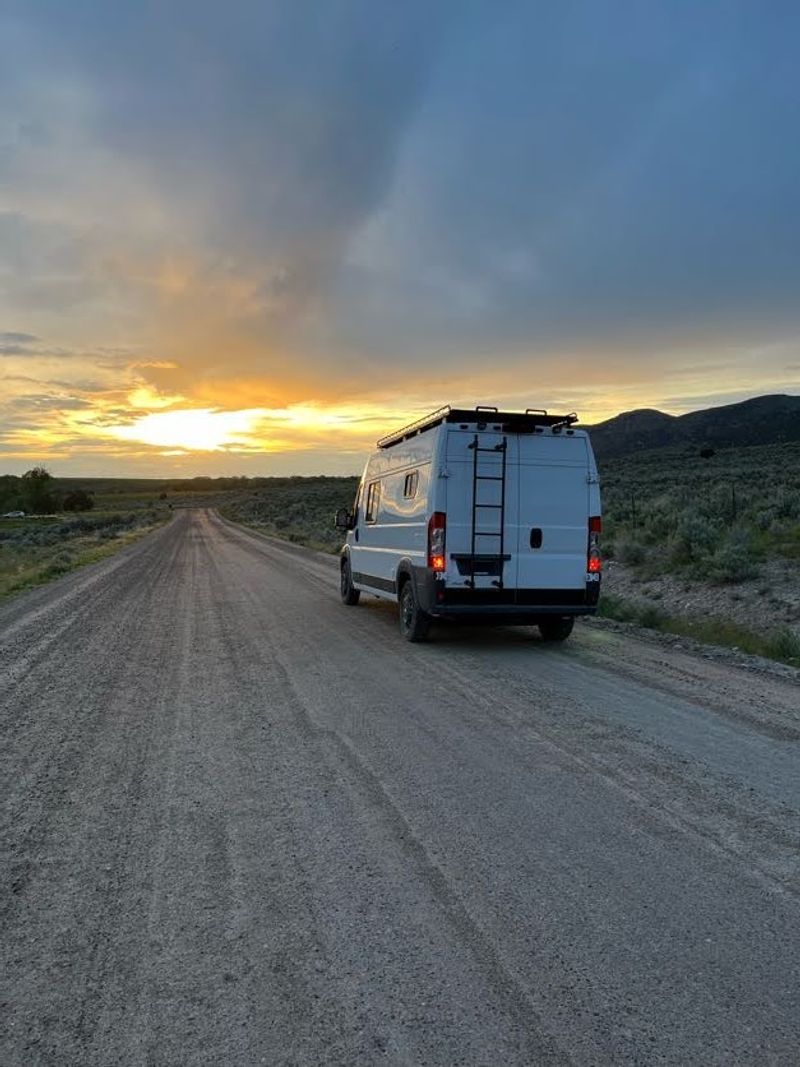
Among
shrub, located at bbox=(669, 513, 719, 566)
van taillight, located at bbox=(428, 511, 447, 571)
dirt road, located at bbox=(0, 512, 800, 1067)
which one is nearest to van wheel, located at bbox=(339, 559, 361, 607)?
van taillight, located at bbox=(428, 511, 447, 571)

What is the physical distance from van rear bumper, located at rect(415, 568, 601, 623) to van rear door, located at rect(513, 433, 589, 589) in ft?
0.37

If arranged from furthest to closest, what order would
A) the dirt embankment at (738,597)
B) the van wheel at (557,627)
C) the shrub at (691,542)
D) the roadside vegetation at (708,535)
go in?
the shrub at (691,542) < the roadside vegetation at (708,535) < the dirt embankment at (738,597) < the van wheel at (557,627)

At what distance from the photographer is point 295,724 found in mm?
6484

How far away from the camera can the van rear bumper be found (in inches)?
383

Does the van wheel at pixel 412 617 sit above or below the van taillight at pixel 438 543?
below

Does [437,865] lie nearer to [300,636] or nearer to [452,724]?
[452,724]

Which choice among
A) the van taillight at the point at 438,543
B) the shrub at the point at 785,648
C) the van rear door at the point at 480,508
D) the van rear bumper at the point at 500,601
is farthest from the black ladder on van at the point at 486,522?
the shrub at the point at 785,648

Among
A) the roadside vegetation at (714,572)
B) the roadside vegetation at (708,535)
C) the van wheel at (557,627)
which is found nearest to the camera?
the van wheel at (557,627)

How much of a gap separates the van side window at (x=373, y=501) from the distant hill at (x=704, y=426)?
350ft

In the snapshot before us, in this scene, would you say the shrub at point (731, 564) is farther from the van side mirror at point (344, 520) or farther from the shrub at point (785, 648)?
the van side mirror at point (344, 520)

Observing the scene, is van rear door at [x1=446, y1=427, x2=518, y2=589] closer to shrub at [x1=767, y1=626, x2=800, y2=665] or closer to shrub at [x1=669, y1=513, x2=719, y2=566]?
shrub at [x1=767, y1=626, x2=800, y2=665]

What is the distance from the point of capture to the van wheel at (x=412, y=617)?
10266 mm

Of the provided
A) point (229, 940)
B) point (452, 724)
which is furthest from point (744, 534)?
point (229, 940)

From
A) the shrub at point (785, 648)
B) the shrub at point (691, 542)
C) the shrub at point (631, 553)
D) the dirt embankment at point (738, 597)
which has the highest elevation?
the shrub at point (691, 542)
